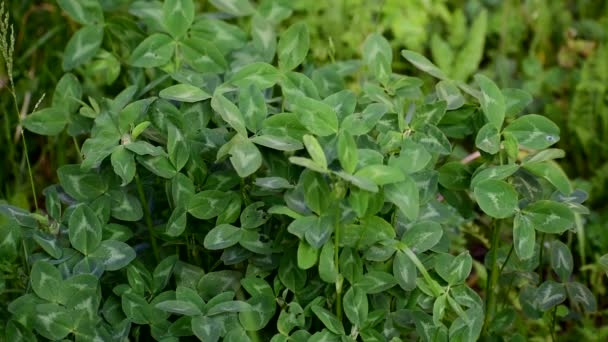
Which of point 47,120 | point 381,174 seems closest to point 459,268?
point 381,174

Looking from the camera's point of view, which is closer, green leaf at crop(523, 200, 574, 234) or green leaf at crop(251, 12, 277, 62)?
green leaf at crop(523, 200, 574, 234)

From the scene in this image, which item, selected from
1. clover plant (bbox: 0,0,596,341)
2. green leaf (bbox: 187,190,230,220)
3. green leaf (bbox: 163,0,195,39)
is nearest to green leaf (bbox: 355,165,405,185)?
clover plant (bbox: 0,0,596,341)

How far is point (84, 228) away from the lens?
176 centimetres

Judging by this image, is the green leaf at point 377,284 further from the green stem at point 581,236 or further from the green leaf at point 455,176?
the green stem at point 581,236

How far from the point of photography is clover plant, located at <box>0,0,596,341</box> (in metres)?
1.65

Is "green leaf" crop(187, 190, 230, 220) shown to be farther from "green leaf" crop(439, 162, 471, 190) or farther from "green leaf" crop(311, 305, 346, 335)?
"green leaf" crop(439, 162, 471, 190)

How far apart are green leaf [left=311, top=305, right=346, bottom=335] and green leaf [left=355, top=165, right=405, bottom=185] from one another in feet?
0.97

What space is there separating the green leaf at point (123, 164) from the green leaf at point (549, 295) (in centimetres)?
90

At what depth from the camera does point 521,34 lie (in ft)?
11.0

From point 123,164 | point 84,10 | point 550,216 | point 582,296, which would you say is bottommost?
point 582,296

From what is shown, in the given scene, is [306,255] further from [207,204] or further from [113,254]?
[113,254]

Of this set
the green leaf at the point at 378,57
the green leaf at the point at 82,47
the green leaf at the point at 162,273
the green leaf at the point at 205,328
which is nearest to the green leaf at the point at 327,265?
the green leaf at the point at 205,328

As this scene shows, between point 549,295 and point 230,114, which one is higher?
point 230,114

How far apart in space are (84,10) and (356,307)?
107 cm
